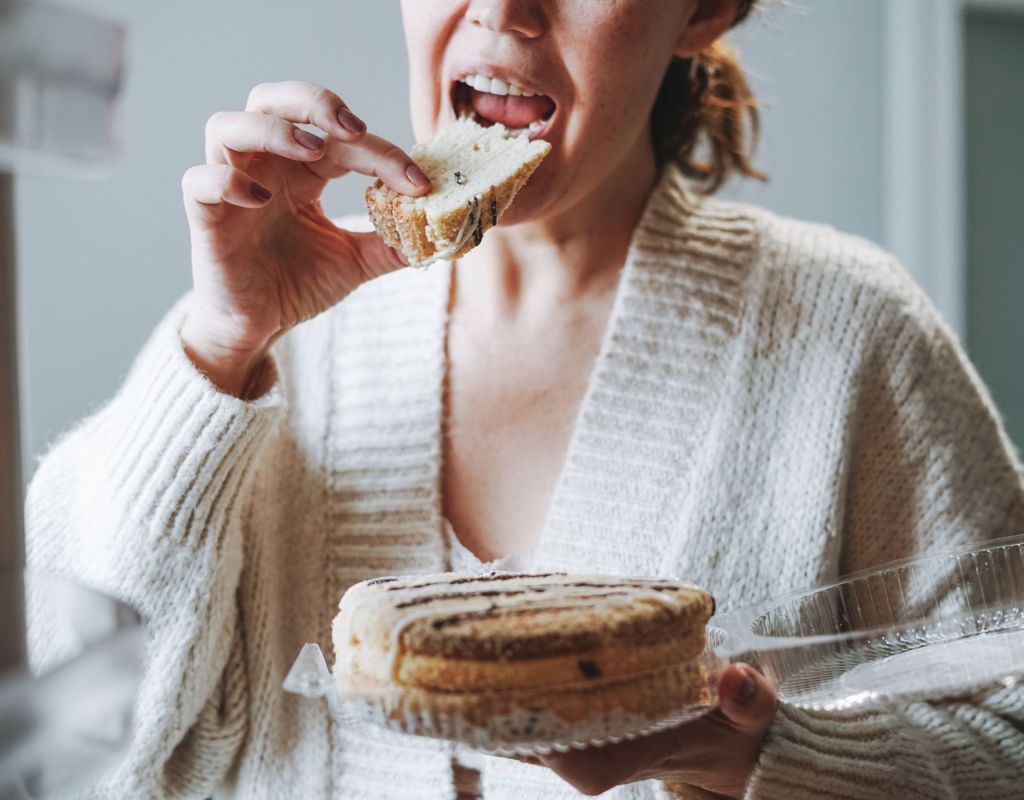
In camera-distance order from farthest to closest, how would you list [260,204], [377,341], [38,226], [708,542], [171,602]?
[38,226], [377,341], [708,542], [171,602], [260,204]

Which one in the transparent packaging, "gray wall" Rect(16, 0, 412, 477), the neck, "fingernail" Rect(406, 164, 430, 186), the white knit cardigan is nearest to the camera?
the transparent packaging

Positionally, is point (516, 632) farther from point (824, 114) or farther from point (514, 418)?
point (824, 114)

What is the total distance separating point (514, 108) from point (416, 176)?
19 cm

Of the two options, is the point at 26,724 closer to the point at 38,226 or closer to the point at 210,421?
the point at 210,421

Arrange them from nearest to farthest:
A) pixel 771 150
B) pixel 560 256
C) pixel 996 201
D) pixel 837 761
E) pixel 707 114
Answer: pixel 837 761, pixel 560 256, pixel 707 114, pixel 771 150, pixel 996 201

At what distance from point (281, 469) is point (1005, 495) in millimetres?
839

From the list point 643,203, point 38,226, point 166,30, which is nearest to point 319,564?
point 643,203

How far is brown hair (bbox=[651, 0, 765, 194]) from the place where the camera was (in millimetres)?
1479

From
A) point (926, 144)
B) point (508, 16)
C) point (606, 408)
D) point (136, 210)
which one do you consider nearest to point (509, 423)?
point (606, 408)

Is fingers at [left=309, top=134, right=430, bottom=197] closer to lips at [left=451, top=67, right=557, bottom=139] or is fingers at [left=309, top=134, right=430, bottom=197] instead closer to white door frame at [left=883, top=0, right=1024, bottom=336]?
lips at [left=451, top=67, right=557, bottom=139]

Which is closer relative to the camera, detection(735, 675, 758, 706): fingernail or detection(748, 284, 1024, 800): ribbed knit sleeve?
detection(735, 675, 758, 706): fingernail

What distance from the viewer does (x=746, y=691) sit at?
0.82 metres

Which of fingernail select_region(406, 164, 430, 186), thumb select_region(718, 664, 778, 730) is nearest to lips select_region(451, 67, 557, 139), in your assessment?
fingernail select_region(406, 164, 430, 186)

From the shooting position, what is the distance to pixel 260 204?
40.4 inches
